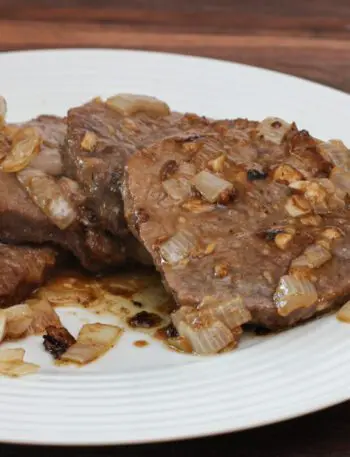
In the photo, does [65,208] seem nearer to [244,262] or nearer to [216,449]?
[244,262]

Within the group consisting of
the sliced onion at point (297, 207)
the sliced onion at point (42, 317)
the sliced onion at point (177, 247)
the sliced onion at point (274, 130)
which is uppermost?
the sliced onion at point (274, 130)

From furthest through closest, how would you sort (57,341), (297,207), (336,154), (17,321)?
(336,154)
(297,207)
(17,321)
(57,341)

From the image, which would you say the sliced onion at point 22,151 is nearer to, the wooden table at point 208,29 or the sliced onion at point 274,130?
the sliced onion at point 274,130

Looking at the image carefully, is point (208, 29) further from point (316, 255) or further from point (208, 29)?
point (316, 255)

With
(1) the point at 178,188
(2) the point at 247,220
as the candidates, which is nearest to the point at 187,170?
(1) the point at 178,188

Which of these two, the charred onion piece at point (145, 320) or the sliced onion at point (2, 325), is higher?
the sliced onion at point (2, 325)

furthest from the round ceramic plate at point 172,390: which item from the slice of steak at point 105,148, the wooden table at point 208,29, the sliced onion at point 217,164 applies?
the wooden table at point 208,29
